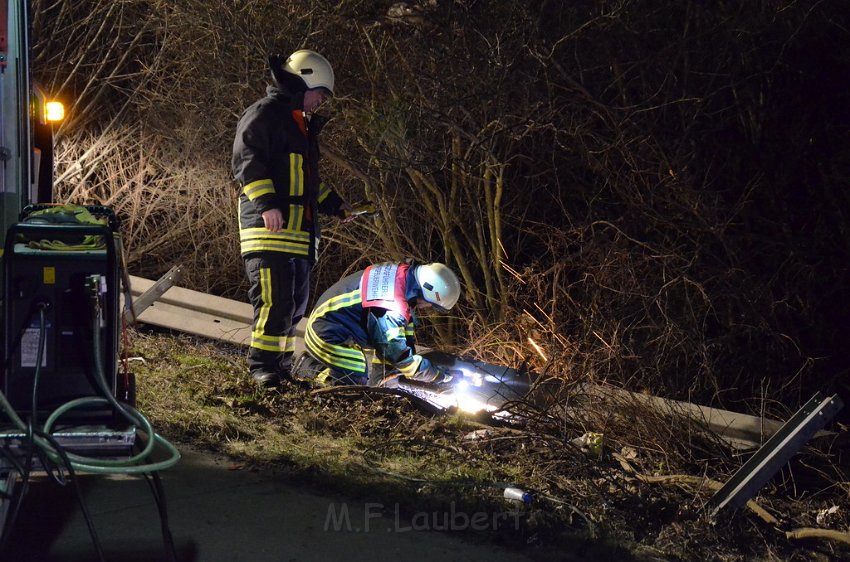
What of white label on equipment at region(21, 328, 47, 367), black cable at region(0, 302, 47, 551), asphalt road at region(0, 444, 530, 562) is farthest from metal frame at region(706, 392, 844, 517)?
white label on equipment at region(21, 328, 47, 367)

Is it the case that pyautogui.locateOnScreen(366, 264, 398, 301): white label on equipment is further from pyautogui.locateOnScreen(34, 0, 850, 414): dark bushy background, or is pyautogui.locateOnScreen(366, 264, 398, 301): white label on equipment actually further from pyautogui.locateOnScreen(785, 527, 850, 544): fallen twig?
pyautogui.locateOnScreen(785, 527, 850, 544): fallen twig

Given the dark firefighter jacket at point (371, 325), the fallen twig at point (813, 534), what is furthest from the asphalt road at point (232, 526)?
the dark firefighter jacket at point (371, 325)

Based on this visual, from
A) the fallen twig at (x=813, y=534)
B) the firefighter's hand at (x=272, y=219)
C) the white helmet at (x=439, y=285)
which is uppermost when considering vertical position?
the firefighter's hand at (x=272, y=219)

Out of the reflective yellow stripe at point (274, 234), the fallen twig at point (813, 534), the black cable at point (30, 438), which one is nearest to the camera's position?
the black cable at point (30, 438)

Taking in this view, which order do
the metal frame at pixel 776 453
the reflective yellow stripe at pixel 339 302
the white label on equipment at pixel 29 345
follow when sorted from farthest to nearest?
the reflective yellow stripe at pixel 339 302, the metal frame at pixel 776 453, the white label on equipment at pixel 29 345

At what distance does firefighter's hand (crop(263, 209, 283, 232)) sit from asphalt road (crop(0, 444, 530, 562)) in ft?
6.60

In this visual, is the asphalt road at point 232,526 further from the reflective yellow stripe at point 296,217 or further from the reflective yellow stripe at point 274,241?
the reflective yellow stripe at point 296,217

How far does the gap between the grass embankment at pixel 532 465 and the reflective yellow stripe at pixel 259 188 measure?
4.03 feet

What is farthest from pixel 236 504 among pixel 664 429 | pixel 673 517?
pixel 664 429

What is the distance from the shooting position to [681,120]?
6.72 m

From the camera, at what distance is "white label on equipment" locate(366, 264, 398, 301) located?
5906mm

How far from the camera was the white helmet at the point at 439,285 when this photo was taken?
19.3ft

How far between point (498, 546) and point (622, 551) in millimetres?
500

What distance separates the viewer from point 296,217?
19.8ft
